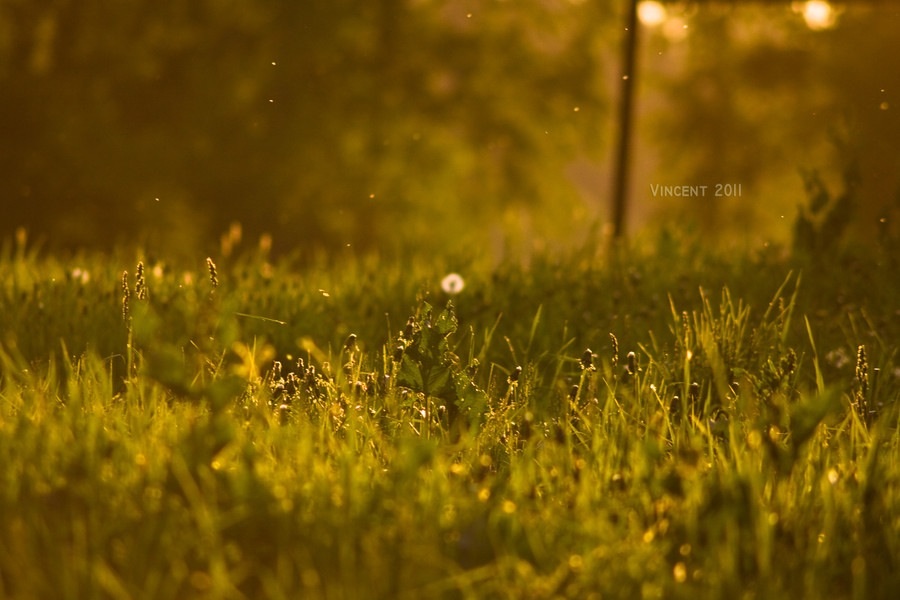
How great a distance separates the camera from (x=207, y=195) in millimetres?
16594

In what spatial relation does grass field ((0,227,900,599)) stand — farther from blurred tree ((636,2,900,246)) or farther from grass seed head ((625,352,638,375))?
blurred tree ((636,2,900,246))

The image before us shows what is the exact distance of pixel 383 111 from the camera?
57.0ft

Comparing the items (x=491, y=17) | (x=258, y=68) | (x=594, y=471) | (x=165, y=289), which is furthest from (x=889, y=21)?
(x=594, y=471)

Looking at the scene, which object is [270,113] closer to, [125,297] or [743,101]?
[743,101]

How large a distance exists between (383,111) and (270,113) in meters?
1.82

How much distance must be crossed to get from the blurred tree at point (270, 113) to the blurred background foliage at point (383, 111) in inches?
1.3

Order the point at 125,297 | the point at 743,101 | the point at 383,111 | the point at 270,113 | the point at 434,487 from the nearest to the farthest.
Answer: the point at 434,487 < the point at 125,297 < the point at 270,113 < the point at 383,111 < the point at 743,101

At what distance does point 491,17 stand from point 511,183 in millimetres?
3006

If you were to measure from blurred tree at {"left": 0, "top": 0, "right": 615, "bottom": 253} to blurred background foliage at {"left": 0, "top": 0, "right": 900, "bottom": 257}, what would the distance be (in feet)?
0.11

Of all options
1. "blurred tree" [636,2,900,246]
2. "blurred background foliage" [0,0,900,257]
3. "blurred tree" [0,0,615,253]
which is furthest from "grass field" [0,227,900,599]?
"blurred tree" [636,2,900,246]

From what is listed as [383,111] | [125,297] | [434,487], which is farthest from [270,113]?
[434,487]

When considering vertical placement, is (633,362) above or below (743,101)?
below

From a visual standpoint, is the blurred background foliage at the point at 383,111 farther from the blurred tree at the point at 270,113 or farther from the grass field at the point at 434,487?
the grass field at the point at 434,487

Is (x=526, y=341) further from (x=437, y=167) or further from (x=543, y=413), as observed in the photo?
(x=437, y=167)
